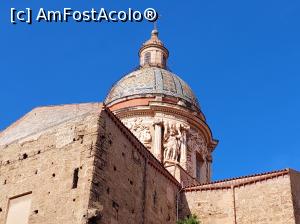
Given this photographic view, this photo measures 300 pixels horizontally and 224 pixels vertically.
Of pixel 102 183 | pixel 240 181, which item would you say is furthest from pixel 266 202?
pixel 102 183

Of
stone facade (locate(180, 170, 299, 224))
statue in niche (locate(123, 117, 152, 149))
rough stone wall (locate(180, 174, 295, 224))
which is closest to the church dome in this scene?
statue in niche (locate(123, 117, 152, 149))

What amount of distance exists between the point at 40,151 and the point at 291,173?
406 inches

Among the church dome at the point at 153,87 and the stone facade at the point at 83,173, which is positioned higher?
the church dome at the point at 153,87

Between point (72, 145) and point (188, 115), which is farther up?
point (188, 115)

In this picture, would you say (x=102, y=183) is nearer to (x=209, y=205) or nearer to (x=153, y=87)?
(x=209, y=205)

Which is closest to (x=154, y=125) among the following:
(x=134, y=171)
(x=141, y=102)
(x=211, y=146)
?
(x=141, y=102)

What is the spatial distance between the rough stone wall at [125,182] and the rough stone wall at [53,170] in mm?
469

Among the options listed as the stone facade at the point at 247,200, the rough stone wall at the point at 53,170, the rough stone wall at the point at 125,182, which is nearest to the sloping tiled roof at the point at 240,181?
the stone facade at the point at 247,200

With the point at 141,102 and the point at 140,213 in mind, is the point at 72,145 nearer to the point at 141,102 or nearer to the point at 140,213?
the point at 140,213

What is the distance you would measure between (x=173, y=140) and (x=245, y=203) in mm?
8259

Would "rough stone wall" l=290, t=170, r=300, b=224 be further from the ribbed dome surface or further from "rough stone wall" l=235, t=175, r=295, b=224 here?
the ribbed dome surface

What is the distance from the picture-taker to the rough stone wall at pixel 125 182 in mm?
18641

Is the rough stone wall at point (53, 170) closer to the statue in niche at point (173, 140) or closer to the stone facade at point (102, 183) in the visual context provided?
the stone facade at point (102, 183)

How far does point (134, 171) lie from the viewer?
69.1ft
